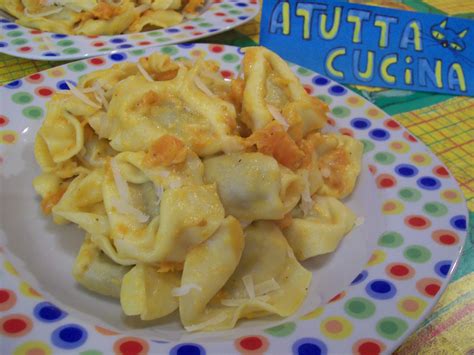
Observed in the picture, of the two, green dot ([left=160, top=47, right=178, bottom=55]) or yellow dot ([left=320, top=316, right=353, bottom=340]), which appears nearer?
yellow dot ([left=320, top=316, right=353, bottom=340])

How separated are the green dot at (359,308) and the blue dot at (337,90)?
39.0 inches

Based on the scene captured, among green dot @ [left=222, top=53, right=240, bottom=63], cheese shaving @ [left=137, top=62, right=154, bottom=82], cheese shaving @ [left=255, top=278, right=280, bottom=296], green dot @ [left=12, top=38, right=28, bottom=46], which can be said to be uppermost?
cheese shaving @ [left=137, top=62, right=154, bottom=82]

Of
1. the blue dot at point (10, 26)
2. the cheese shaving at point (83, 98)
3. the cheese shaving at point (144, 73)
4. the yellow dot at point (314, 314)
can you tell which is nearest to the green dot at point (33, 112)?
the cheese shaving at point (83, 98)

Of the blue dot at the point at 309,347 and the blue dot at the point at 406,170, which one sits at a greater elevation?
the blue dot at the point at 309,347

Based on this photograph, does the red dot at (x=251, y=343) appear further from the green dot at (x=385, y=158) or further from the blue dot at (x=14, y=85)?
the blue dot at (x=14, y=85)

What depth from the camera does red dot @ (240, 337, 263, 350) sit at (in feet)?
3.82

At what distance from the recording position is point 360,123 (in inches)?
77.1

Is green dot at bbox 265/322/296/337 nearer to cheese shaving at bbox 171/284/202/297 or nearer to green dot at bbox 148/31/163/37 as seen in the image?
cheese shaving at bbox 171/284/202/297

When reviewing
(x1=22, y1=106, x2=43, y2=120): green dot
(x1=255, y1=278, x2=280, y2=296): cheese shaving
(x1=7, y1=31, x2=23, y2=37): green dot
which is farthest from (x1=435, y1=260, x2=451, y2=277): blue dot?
(x1=7, y1=31, x2=23, y2=37): green dot

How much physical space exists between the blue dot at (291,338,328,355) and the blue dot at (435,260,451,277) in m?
0.37

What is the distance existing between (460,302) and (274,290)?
53cm

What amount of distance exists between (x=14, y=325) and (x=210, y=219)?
481mm

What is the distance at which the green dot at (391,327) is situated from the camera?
1.18 m

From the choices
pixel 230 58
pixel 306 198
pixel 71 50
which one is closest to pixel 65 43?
pixel 71 50
